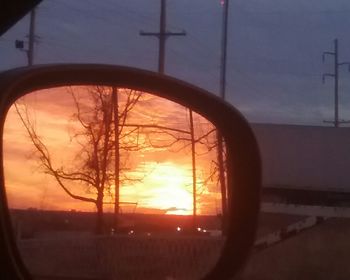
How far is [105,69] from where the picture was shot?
3.67 meters

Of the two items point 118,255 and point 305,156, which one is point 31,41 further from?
point 118,255

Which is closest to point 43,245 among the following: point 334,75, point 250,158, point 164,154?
point 164,154

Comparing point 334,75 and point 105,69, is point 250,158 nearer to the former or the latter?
point 105,69

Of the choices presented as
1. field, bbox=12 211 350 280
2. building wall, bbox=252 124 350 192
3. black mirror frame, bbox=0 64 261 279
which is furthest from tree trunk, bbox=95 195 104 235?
building wall, bbox=252 124 350 192

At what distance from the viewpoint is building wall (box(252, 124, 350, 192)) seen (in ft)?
101

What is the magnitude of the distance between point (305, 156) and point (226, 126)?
27785 millimetres

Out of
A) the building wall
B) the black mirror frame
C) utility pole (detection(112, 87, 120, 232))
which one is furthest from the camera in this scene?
the building wall

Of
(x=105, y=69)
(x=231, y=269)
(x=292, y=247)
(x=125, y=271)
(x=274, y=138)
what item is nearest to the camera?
(x=105, y=69)

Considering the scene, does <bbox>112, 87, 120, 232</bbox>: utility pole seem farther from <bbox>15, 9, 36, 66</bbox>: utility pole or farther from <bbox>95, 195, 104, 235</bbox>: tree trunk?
<bbox>15, 9, 36, 66</bbox>: utility pole

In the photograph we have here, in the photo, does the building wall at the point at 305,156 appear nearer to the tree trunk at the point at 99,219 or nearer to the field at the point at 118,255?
the field at the point at 118,255

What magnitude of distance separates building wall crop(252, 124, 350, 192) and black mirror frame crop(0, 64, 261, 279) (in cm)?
2603

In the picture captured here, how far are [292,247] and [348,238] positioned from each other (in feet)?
5.34

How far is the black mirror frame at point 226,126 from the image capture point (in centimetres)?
A: 364

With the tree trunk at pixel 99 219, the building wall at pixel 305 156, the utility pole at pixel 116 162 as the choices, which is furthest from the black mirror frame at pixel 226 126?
the building wall at pixel 305 156
